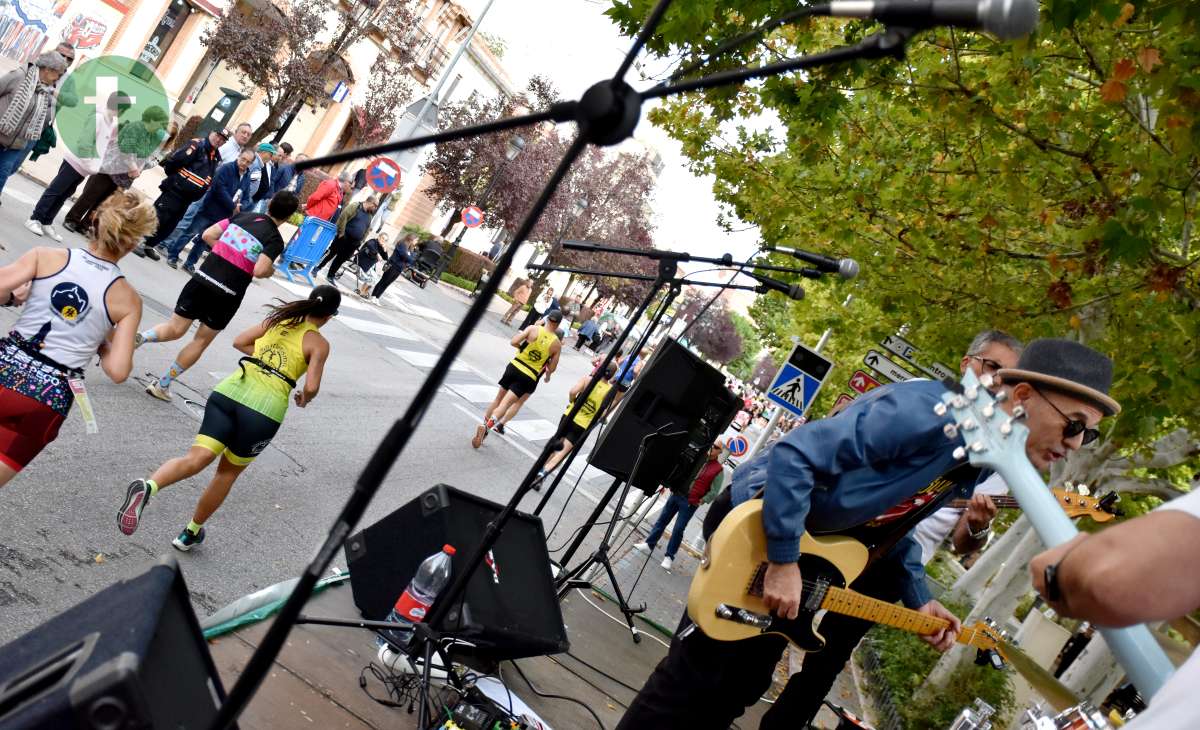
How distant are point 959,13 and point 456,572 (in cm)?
341

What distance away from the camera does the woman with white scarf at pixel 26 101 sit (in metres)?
9.45

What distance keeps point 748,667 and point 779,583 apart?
0.71 metres

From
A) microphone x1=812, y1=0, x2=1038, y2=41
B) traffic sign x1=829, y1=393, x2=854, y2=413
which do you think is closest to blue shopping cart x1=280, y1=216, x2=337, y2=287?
traffic sign x1=829, y1=393, x2=854, y2=413

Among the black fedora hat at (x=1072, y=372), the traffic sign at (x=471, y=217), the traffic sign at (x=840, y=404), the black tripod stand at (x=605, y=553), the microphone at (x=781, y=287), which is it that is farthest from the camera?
the traffic sign at (x=471, y=217)

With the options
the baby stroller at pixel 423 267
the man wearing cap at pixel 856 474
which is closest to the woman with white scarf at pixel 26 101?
the man wearing cap at pixel 856 474

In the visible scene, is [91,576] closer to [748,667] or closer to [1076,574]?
[748,667]

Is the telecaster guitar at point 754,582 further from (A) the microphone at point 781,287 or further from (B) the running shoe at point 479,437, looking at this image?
(B) the running shoe at point 479,437

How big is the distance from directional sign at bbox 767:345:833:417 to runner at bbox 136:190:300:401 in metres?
7.44

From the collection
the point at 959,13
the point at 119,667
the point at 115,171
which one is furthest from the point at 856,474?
the point at 115,171

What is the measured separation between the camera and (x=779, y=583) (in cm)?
353

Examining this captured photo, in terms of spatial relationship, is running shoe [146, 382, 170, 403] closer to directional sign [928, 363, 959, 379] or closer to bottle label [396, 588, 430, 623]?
bottle label [396, 588, 430, 623]

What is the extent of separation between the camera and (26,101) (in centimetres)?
961

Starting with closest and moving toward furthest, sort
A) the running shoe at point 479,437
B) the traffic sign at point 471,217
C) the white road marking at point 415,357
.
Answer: the running shoe at point 479,437
the white road marking at point 415,357
the traffic sign at point 471,217

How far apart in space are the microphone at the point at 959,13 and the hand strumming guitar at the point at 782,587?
8.09ft
